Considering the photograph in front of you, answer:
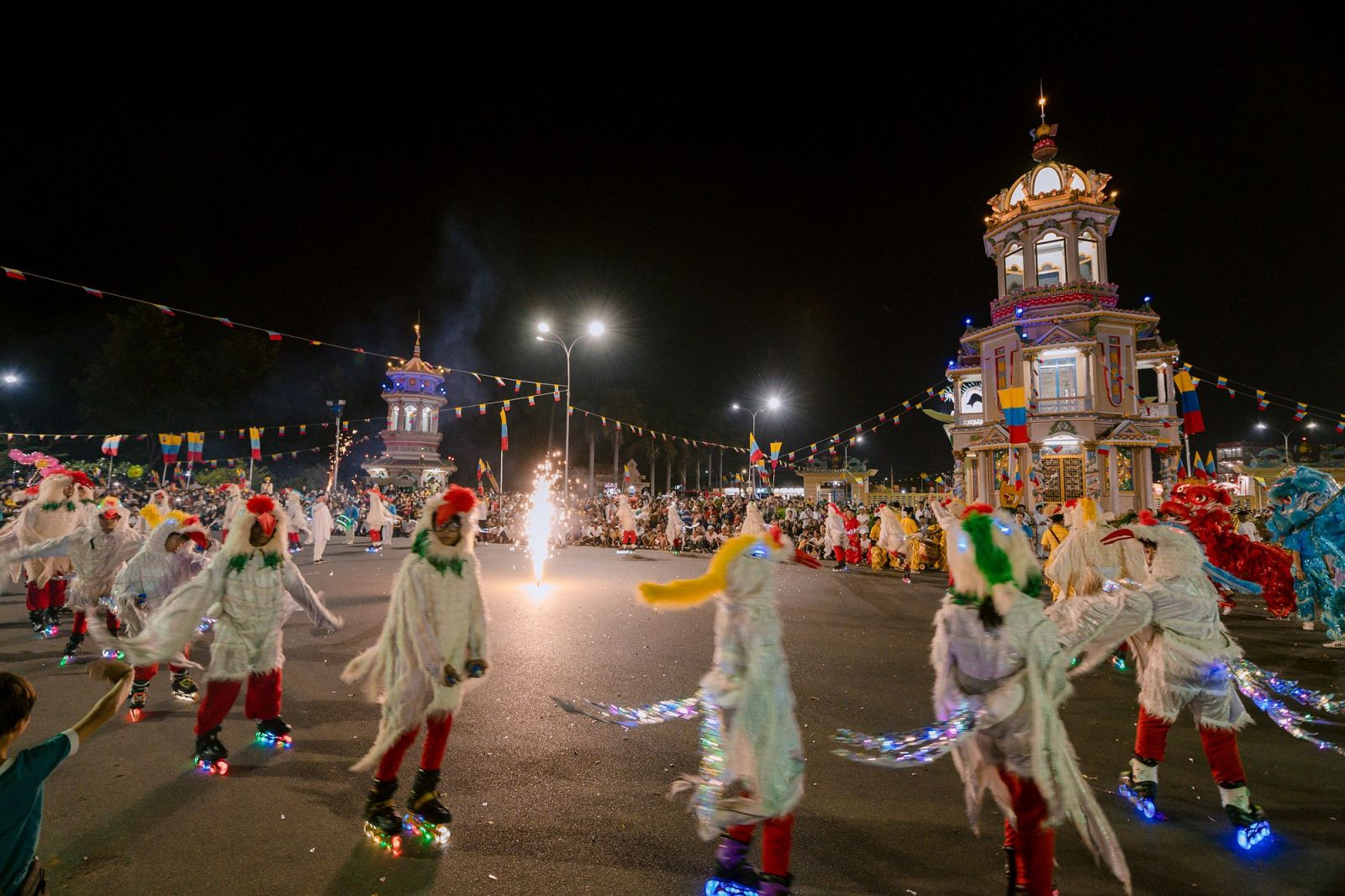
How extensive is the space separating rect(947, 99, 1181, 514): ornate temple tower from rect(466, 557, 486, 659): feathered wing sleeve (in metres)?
29.4

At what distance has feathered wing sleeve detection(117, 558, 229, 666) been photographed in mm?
3822

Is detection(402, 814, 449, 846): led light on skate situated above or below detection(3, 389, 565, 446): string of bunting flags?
below

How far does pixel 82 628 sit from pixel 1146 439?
35.7 metres

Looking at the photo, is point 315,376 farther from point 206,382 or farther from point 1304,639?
point 1304,639

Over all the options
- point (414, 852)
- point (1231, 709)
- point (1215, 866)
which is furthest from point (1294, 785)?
point (414, 852)

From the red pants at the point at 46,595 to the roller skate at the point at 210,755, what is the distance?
6.10 m

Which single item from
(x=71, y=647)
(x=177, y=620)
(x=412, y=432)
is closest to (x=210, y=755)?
(x=177, y=620)

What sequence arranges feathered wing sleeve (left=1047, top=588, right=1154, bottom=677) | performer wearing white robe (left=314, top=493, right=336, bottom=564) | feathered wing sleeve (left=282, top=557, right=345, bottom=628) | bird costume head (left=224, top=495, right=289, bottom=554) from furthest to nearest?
1. performer wearing white robe (left=314, top=493, right=336, bottom=564)
2. feathered wing sleeve (left=282, top=557, right=345, bottom=628)
3. bird costume head (left=224, top=495, right=289, bottom=554)
4. feathered wing sleeve (left=1047, top=588, right=1154, bottom=677)

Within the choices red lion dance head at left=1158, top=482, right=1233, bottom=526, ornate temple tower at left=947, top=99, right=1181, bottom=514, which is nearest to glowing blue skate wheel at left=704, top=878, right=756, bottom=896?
red lion dance head at left=1158, top=482, right=1233, bottom=526

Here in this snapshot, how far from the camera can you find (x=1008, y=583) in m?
2.95

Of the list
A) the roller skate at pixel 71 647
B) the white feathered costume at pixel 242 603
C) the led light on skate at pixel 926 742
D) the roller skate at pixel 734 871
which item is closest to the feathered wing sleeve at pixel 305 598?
the white feathered costume at pixel 242 603

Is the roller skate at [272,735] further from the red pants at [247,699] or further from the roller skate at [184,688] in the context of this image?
the roller skate at [184,688]

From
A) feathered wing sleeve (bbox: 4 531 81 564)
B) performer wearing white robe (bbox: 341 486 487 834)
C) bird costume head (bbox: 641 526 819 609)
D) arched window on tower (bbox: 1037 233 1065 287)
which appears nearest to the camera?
bird costume head (bbox: 641 526 819 609)

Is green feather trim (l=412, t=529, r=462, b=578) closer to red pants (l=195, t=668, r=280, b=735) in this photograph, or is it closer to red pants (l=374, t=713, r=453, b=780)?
red pants (l=374, t=713, r=453, b=780)
